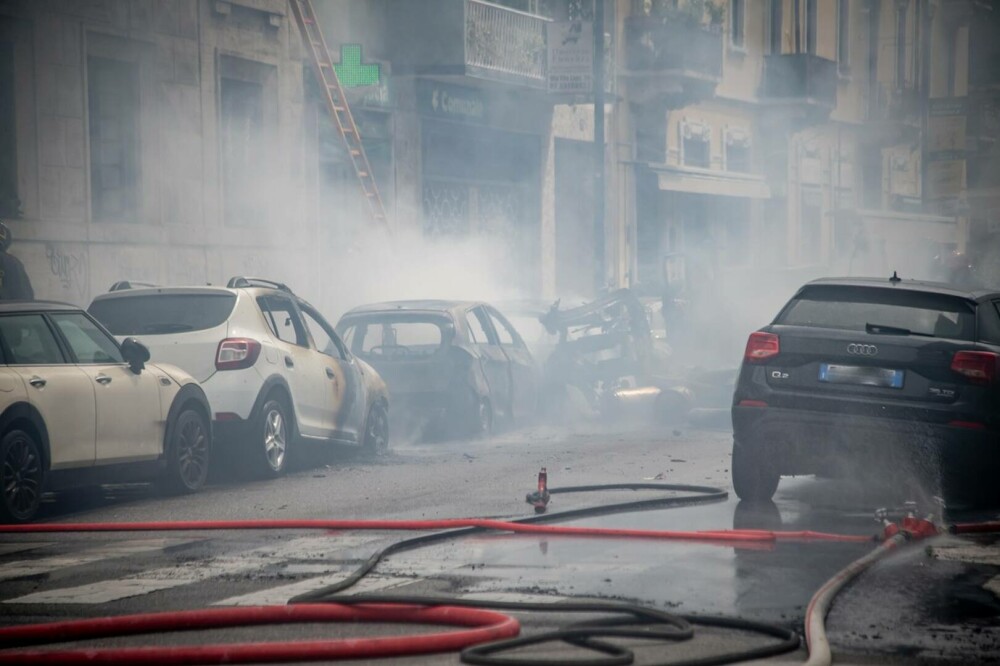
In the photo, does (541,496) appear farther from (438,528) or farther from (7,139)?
(7,139)

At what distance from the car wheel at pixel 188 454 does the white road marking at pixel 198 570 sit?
3.08m

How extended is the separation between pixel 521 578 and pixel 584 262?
29.8 m

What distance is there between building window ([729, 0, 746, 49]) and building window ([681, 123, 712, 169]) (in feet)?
9.33

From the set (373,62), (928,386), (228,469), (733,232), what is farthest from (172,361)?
(733,232)

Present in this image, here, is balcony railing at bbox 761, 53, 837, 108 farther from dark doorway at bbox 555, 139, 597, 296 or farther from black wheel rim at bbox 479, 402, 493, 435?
black wheel rim at bbox 479, 402, 493, 435

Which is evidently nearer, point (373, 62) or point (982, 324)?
point (982, 324)

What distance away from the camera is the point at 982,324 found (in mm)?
10633

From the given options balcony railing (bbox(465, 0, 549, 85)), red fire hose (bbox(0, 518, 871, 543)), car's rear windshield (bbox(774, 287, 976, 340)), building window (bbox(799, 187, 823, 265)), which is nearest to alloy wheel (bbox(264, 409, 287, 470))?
red fire hose (bbox(0, 518, 871, 543))

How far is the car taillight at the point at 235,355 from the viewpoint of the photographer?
13.3m

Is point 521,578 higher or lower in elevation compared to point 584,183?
lower

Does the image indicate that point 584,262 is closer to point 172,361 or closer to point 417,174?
point 417,174

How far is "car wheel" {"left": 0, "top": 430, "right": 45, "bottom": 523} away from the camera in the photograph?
10.3 meters

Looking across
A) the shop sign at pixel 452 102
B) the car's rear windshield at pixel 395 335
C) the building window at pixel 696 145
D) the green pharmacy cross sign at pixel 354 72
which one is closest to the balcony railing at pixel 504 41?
the shop sign at pixel 452 102

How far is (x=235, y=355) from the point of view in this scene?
13305 millimetres
